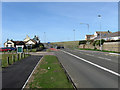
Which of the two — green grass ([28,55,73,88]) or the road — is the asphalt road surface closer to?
green grass ([28,55,73,88])

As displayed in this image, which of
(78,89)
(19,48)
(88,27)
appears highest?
(88,27)

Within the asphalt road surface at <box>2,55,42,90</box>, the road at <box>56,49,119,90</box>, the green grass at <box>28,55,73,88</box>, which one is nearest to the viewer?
the green grass at <box>28,55,73,88</box>

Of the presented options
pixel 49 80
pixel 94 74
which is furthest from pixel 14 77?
pixel 94 74

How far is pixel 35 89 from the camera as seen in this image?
6691mm

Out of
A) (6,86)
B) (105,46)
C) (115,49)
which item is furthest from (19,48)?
(105,46)

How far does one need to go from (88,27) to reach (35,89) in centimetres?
5234

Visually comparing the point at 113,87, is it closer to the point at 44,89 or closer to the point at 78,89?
the point at 78,89

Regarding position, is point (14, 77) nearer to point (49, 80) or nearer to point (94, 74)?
point (49, 80)

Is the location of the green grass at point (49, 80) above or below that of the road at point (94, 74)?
above

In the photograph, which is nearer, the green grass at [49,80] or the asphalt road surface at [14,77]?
the green grass at [49,80]

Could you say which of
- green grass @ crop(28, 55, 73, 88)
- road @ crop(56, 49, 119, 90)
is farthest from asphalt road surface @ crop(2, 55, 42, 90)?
road @ crop(56, 49, 119, 90)

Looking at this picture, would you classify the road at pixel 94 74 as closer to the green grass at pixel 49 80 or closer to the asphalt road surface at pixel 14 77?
the green grass at pixel 49 80

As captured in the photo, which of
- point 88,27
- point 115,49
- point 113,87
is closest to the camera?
point 113,87

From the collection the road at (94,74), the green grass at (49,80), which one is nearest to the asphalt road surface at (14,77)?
the green grass at (49,80)
